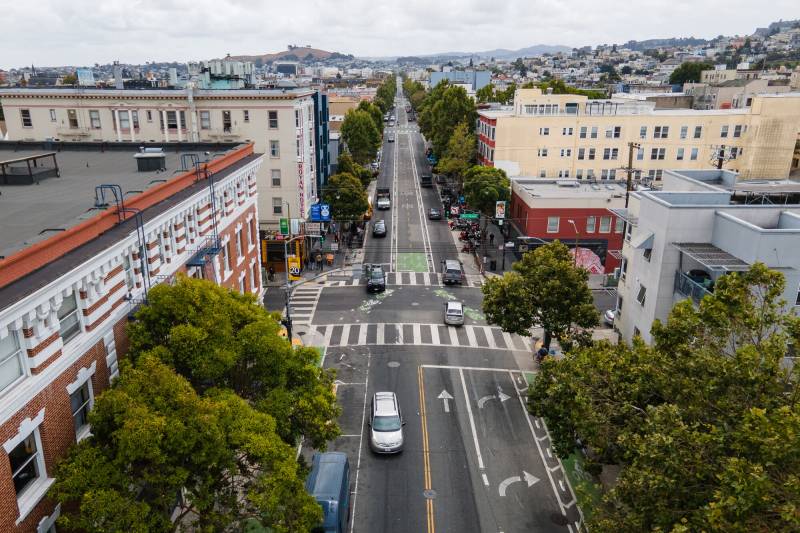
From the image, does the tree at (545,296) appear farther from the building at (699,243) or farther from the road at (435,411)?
the road at (435,411)

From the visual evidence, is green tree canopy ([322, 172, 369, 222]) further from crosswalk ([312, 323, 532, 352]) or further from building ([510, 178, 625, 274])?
crosswalk ([312, 323, 532, 352])

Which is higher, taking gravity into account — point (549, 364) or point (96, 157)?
point (96, 157)

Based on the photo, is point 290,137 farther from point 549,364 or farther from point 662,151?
point 662,151

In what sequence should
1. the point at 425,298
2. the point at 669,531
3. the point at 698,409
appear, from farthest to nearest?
1. the point at 425,298
2. the point at 698,409
3. the point at 669,531

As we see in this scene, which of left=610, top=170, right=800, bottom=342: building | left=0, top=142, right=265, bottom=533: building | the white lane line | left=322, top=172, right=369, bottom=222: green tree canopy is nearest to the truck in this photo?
left=322, top=172, right=369, bottom=222: green tree canopy

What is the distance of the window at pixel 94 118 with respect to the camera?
52.4 metres

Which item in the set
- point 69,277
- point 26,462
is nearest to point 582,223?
point 69,277

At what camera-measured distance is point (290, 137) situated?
2135 inches

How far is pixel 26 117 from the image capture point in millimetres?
53719

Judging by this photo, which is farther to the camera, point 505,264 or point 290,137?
point 505,264

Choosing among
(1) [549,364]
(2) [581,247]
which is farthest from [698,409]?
(2) [581,247]

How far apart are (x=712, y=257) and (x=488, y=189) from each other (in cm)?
3728

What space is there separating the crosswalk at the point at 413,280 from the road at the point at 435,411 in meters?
0.10

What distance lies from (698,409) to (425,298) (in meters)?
33.7
